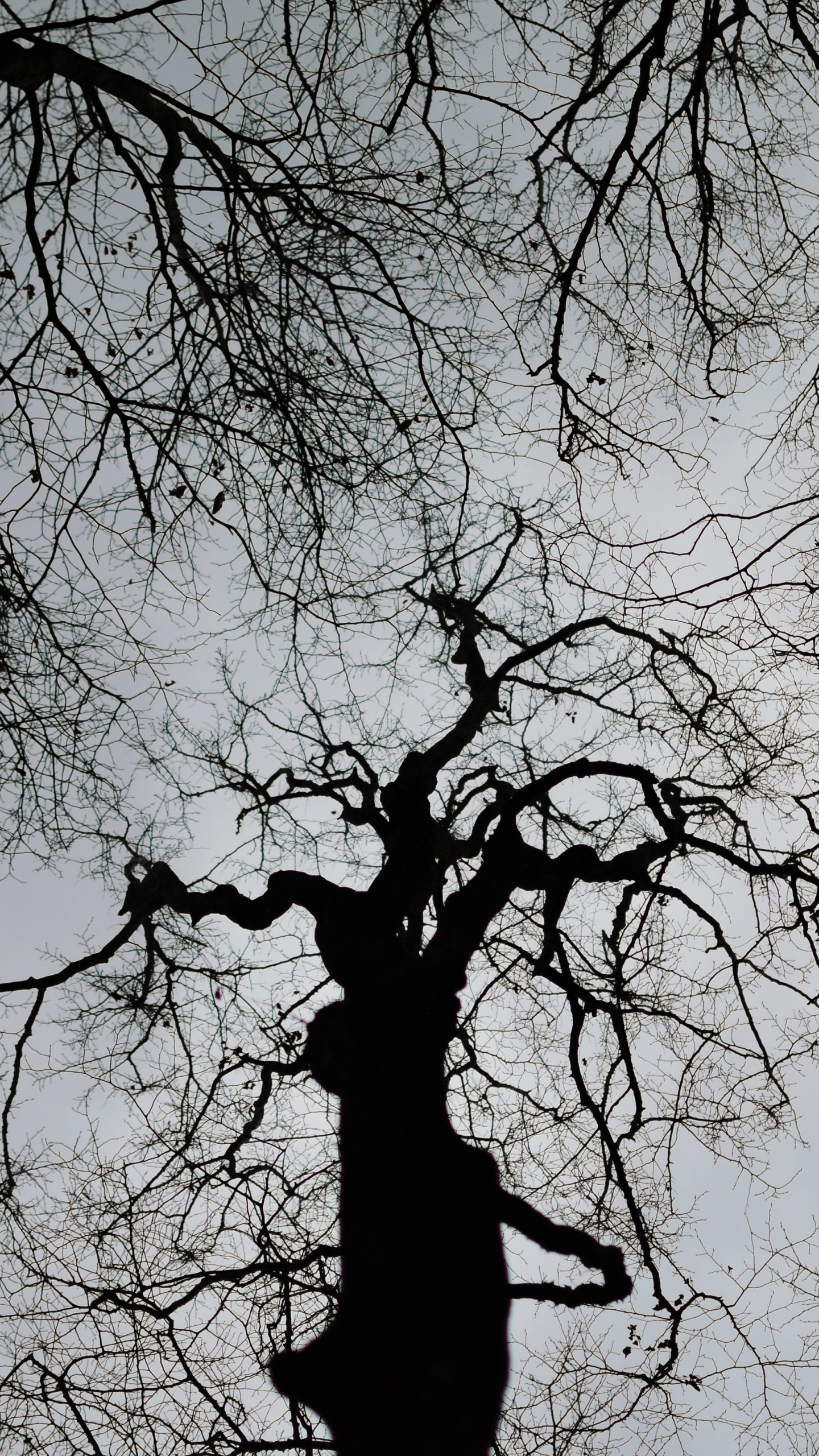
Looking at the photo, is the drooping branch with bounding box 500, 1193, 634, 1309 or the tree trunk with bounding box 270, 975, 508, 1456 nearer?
the tree trunk with bounding box 270, 975, 508, 1456

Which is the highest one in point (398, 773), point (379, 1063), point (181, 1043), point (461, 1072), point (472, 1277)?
point (398, 773)

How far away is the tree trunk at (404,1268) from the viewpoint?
2193 millimetres

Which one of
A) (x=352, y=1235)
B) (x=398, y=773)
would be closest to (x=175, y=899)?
(x=398, y=773)

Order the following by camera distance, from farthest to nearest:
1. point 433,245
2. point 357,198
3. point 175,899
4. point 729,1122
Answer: point 729,1122, point 175,899, point 433,245, point 357,198

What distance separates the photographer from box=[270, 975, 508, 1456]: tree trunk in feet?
7.20

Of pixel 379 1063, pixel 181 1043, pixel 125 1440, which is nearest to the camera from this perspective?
pixel 379 1063

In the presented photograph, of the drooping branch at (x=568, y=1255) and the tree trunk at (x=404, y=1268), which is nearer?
the tree trunk at (x=404, y=1268)

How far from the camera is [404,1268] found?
2.41 meters

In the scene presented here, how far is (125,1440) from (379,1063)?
7.70 ft

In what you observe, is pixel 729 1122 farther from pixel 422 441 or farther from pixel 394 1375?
pixel 422 441

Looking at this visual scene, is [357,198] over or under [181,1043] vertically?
over

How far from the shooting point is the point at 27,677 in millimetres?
3564

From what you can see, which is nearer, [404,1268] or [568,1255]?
[404,1268]

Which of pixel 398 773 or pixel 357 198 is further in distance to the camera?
pixel 398 773
